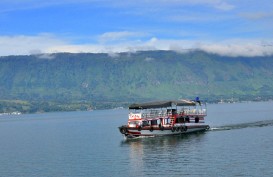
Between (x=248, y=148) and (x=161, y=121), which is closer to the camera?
(x=248, y=148)

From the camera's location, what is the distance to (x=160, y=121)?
425 feet

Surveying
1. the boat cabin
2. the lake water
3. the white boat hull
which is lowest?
the lake water

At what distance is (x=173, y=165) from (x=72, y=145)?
5070cm

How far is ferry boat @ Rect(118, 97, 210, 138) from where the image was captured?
408 feet

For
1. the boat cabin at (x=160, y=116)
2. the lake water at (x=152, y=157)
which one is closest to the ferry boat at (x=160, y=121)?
the boat cabin at (x=160, y=116)

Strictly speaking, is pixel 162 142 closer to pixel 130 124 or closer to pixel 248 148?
pixel 130 124

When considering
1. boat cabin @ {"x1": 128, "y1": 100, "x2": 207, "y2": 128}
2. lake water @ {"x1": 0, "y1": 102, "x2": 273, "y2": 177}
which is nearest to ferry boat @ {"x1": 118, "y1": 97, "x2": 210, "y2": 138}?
boat cabin @ {"x1": 128, "y1": 100, "x2": 207, "y2": 128}

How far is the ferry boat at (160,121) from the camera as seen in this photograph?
408 feet

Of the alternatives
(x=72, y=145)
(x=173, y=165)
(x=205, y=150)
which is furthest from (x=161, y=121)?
(x=173, y=165)

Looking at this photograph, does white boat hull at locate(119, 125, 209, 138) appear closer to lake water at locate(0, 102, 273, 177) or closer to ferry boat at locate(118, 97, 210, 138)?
ferry boat at locate(118, 97, 210, 138)

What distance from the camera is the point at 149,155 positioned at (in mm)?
94688

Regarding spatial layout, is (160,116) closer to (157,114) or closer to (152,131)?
(157,114)

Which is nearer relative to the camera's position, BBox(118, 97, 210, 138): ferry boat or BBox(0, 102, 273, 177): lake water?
BBox(0, 102, 273, 177): lake water

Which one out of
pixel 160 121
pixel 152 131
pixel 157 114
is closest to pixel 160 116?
pixel 157 114
